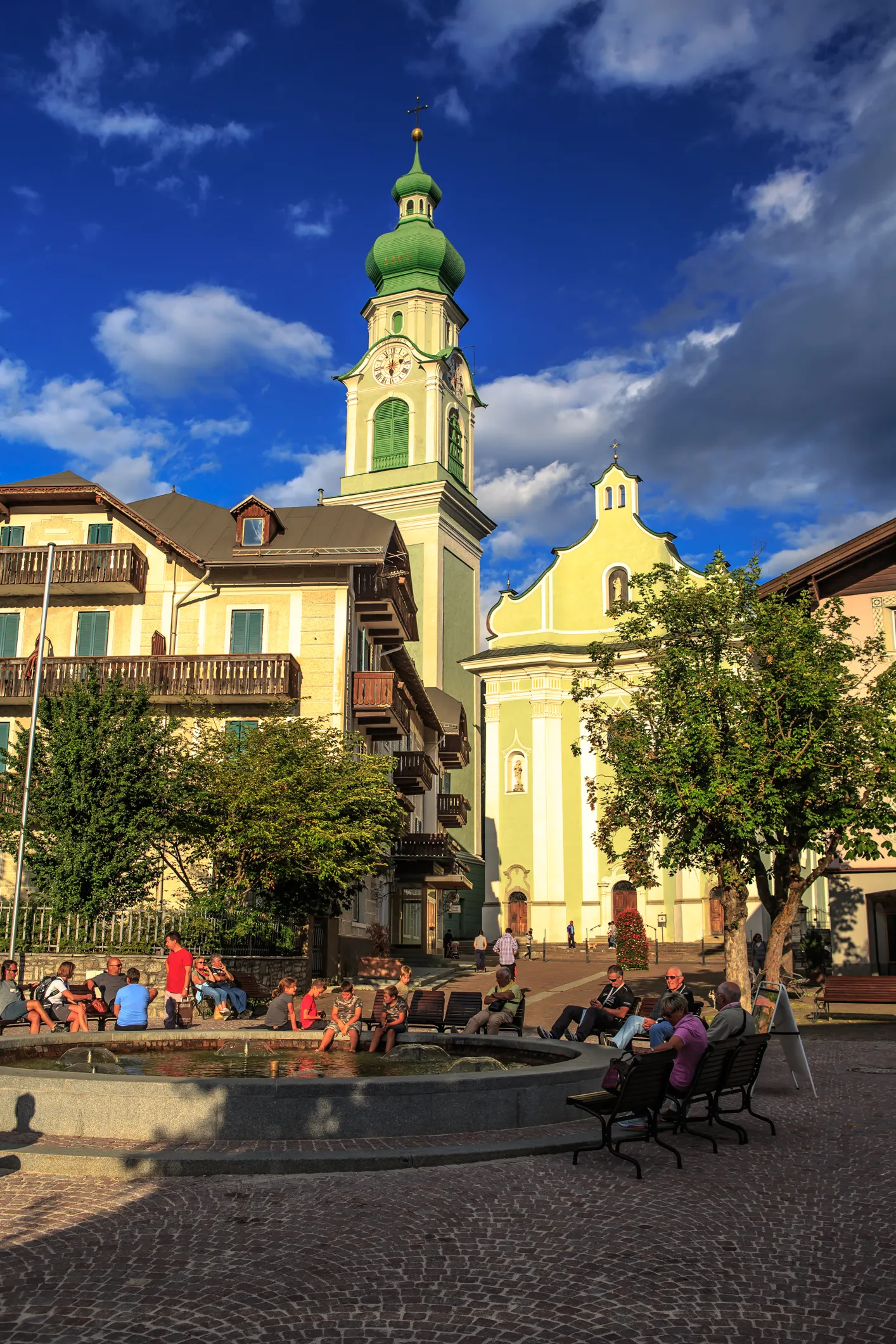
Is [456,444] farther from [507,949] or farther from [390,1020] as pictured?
[390,1020]

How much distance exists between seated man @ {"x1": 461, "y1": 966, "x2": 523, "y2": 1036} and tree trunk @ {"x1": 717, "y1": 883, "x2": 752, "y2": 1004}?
8.02 m

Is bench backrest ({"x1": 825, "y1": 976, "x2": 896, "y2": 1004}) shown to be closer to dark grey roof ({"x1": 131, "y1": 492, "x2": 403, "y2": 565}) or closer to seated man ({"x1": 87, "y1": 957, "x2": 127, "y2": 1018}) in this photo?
seated man ({"x1": 87, "y1": 957, "x2": 127, "y2": 1018})

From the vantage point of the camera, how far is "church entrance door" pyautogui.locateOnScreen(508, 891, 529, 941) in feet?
187

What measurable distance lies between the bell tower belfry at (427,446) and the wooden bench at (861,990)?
129ft

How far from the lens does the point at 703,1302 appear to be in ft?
20.8

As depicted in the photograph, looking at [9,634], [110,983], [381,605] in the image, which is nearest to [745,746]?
[110,983]

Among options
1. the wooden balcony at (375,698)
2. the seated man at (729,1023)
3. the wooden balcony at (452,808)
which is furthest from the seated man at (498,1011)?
the wooden balcony at (452,808)

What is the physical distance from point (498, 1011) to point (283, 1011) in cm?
321

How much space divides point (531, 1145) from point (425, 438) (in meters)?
58.0

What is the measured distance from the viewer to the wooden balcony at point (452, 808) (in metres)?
51.6

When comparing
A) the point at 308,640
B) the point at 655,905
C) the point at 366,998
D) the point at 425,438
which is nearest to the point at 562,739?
the point at 655,905

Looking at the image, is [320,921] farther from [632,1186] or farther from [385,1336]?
[385,1336]

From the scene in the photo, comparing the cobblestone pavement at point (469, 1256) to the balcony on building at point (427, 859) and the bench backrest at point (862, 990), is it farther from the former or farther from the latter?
the balcony on building at point (427, 859)

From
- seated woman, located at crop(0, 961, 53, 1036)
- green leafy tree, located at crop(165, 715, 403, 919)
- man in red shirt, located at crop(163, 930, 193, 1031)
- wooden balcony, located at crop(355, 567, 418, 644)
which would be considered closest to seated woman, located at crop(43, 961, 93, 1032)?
seated woman, located at crop(0, 961, 53, 1036)
